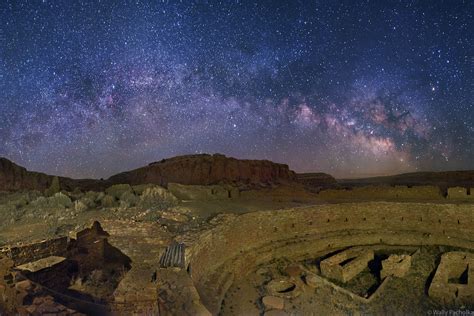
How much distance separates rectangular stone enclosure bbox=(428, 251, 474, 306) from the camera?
35.0ft

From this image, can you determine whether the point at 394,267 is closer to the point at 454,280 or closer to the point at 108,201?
the point at 454,280

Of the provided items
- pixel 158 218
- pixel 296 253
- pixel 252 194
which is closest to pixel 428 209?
pixel 296 253

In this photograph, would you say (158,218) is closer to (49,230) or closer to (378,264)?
(49,230)

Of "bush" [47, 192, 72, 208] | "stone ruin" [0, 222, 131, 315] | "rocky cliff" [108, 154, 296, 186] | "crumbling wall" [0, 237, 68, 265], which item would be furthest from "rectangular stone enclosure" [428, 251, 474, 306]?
"rocky cliff" [108, 154, 296, 186]

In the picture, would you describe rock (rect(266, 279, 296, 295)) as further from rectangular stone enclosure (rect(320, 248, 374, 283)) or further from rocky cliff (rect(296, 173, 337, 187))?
rocky cliff (rect(296, 173, 337, 187))

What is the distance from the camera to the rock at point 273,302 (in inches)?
384

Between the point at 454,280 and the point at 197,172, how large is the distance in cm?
2109

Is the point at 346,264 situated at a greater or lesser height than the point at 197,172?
lesser

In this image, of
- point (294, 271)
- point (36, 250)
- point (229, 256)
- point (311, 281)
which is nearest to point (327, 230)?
point (294, 271)

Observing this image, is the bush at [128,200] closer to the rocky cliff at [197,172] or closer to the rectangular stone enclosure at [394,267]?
the rectangular stone enclosure at [394,267]

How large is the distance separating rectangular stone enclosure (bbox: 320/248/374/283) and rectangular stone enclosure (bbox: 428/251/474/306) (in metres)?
2.43

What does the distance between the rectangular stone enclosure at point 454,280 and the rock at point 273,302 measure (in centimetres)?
518

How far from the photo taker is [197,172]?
97.0ft

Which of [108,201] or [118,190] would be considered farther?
[118,190]
